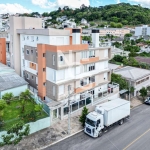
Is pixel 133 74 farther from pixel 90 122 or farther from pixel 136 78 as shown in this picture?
pixel 90 122

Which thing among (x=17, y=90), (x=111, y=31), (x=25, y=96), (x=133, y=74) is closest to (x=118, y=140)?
(x=25, y=96)

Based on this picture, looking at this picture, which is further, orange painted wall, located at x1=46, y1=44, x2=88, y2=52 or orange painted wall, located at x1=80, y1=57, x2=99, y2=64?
orange painted wall, located at x1=80, y1=57, x2=99, y2=64

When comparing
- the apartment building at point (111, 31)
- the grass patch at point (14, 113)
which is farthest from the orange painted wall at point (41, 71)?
the apartment building at point (111, 31)

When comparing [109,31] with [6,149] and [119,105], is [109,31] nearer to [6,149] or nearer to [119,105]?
[119,105]

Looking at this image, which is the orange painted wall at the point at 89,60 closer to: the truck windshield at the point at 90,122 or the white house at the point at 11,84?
the truck windshield at the point at 90,122

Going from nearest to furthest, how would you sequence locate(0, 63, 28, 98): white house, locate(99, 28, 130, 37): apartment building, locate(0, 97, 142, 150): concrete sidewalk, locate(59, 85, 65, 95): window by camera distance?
locate(0, 97, 142, 150): concrete sidewalk < locate(59, 85, 65, 95): window < locate(0, 63, 28, 98): white house < locate(99, 28, 130, 37): apartment building

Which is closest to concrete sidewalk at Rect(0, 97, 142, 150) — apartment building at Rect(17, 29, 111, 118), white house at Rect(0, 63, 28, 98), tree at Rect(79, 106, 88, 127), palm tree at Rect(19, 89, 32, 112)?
tree at Rect(79, 106, 88, 127)

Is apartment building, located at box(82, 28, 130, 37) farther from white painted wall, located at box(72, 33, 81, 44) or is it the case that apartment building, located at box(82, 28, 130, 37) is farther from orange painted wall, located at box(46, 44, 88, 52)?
orange painted wall, located at box(46, 44, 88, 52)
